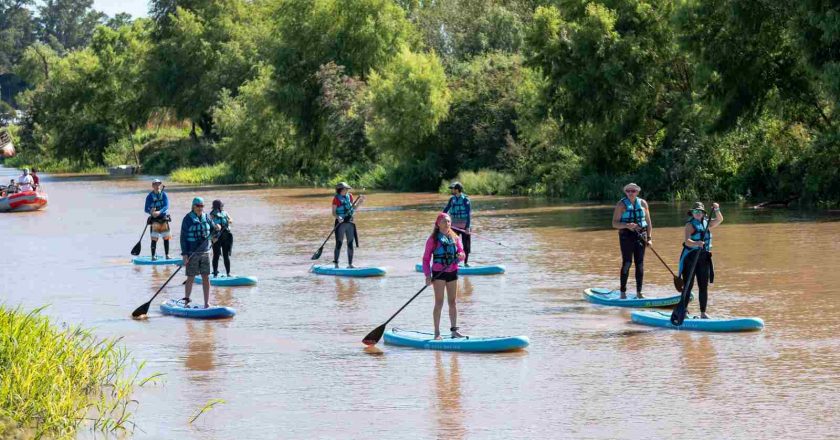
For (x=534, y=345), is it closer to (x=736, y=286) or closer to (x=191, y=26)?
(x=736, y=286)

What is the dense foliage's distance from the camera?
4028 cm

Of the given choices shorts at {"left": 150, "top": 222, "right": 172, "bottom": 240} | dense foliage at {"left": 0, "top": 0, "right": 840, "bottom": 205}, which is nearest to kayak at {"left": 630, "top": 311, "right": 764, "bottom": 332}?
shorts at {"left": 150, "top": 222, "right": 172, "bottom": 240}

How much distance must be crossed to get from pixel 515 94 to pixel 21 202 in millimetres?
21720

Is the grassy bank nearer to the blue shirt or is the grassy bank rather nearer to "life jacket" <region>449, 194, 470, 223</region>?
"life jacket" <region>449, 194, 470, 223</region>

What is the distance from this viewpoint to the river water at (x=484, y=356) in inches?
476

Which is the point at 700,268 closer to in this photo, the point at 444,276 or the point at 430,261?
the point at 444,276

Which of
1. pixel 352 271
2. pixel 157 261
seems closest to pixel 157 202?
pixel 157 261

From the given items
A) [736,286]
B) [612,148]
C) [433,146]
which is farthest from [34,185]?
[736,286]

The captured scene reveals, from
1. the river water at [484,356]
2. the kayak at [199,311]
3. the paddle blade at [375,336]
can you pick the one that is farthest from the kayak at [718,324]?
the kayak at [199,311]

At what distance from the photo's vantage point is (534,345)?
52.6 ft

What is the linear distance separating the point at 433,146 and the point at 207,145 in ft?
108

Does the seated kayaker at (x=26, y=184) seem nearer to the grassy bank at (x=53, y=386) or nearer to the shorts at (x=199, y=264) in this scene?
the shorts at (x=199, y=264)

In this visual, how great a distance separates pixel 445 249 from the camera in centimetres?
1504

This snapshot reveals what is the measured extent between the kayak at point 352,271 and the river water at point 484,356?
0.95 ft
